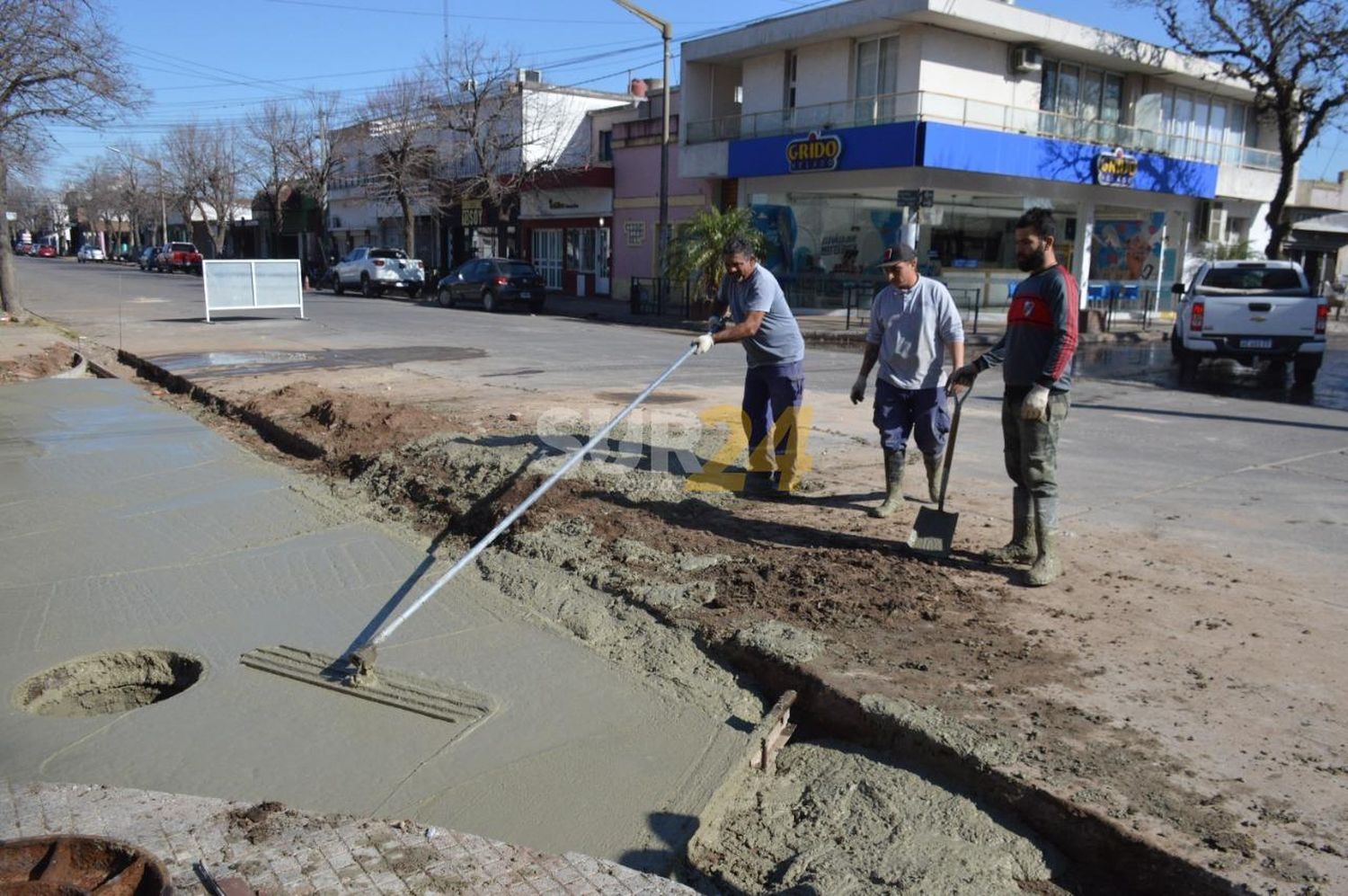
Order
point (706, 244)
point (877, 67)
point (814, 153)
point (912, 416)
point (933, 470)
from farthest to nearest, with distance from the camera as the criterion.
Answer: point (877, 67), point (814, 153), point (706, 244), point (933, 470), point (912, 416)

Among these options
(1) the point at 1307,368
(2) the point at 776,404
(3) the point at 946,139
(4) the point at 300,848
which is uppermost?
(3) the point at 946,139

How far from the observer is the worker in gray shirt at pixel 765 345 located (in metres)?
6.53

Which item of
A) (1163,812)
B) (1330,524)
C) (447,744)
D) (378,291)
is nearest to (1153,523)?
(1330,524)

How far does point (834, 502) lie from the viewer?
22.0 ft

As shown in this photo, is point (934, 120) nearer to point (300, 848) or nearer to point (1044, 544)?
point (1044, 544)

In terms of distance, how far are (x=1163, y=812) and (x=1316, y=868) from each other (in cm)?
40

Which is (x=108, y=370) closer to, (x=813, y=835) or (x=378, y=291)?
(x=813, y=835)

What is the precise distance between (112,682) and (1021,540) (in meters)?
4.52

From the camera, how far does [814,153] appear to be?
82.3ft

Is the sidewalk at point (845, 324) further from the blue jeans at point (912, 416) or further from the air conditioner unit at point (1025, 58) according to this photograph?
the blue jeans at point (912, 416)

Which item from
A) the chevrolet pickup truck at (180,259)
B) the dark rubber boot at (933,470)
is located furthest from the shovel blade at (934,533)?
the chevrolet pickup truck at (180,259)

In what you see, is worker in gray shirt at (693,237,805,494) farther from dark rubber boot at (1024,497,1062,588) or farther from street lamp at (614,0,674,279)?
street lamp at (614,0,674,279)

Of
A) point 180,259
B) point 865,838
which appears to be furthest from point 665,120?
point 180,259
